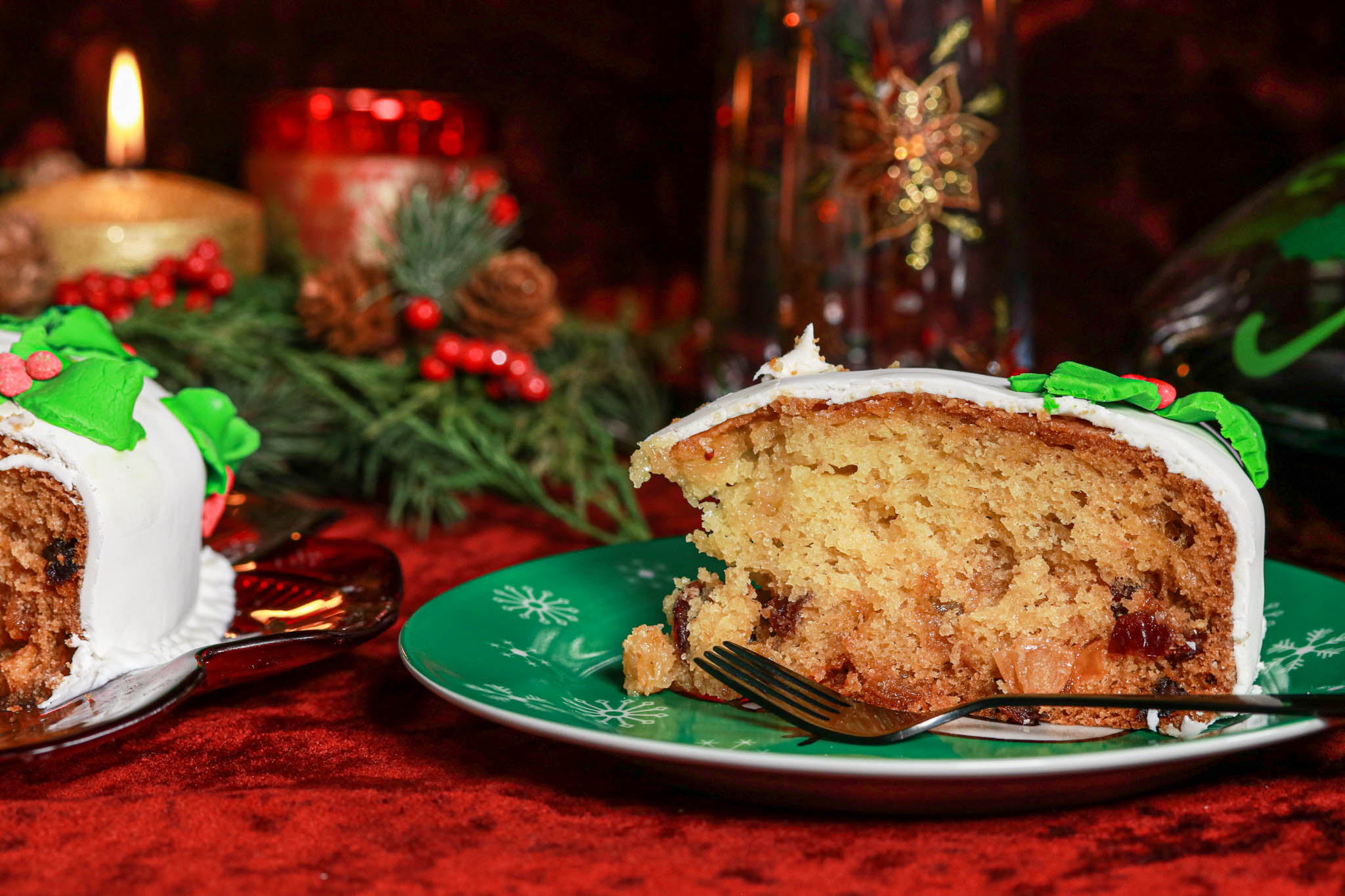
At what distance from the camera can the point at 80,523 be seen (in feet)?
2.83

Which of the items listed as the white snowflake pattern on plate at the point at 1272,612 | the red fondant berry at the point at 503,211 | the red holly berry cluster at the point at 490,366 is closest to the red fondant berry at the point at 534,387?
the red holly berry cluster at the point at 490,366

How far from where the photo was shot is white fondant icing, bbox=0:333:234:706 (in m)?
0.86

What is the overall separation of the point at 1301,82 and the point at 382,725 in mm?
1618

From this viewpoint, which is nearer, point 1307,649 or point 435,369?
point 1307,649

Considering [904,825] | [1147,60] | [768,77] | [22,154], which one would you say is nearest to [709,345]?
[768,77]

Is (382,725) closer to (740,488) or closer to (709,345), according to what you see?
(740,488)

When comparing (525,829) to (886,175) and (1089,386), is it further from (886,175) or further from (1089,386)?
(886,175)

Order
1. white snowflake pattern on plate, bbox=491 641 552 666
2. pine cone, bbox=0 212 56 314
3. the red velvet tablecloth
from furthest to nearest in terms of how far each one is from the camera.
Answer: pine cone, bbox=0 212 56 314 → white snowflake pattern on plate, bbox=491 641 552 666 → the red velvet tablecloth

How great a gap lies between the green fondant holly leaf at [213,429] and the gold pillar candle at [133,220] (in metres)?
0.57

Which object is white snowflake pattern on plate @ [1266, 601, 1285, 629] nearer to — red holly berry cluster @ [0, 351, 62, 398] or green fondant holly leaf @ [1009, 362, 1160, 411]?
green fondant holly leaf @ [1009, 362, 1160, 411]

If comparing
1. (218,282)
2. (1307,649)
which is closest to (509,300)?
(218,282)

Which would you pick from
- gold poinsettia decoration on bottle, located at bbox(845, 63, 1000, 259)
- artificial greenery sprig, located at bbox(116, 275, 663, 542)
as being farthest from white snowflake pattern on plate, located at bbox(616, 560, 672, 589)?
gold poinsettia decoration on bottle, located at bbox(845, 63, 1000, 259)

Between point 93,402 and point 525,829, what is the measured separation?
1.39 ft

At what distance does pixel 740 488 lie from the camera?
0.94m
